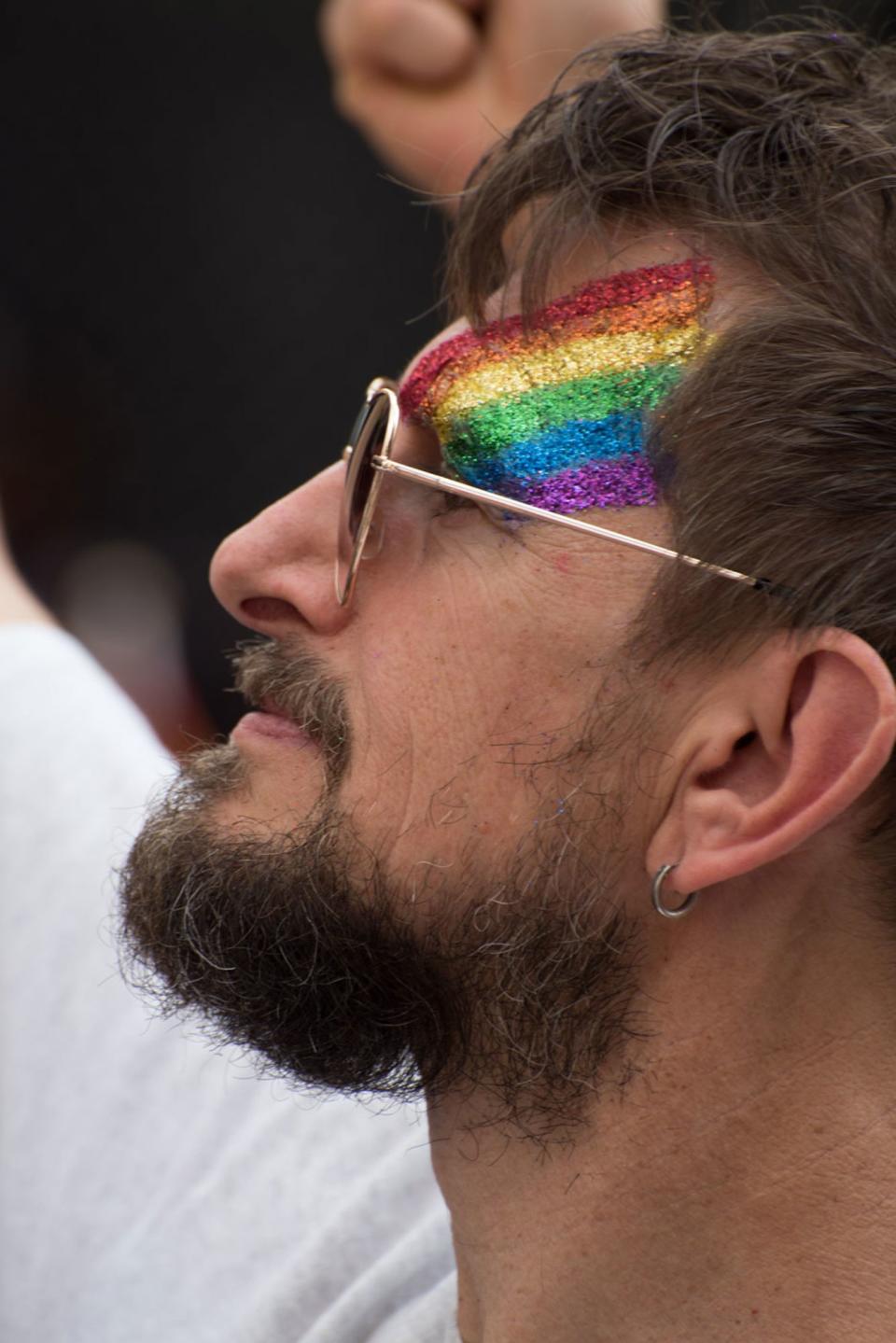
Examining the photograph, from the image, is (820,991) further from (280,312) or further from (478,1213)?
(280,312)

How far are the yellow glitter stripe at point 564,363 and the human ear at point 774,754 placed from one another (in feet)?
1.12

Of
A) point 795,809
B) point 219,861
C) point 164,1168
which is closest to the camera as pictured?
point 795,809

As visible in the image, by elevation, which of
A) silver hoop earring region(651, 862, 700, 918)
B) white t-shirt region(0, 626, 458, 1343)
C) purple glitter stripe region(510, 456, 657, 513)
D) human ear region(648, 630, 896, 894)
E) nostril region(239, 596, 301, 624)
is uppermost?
purple glitter stripe region(510, 456, 657, 513)

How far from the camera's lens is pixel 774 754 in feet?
4.59

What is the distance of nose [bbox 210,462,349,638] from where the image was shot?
5.26 ft

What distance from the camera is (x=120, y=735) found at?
2.34 metres

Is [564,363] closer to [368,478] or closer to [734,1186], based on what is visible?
[368,478]

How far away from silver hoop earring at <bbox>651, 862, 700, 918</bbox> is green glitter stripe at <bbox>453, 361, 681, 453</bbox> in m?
0.49

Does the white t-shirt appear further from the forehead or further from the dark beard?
the forehead

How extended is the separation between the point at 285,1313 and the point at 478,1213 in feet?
1.68

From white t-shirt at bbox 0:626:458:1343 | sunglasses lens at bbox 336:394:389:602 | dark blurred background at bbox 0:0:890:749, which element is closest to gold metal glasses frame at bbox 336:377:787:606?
sunglasses lens at bbox 336:394:389:602

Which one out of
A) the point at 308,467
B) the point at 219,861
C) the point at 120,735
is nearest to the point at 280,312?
the point at 308,467

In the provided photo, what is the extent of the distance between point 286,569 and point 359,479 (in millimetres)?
142

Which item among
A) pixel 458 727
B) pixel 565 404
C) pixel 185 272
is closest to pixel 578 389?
pixel 565 404
